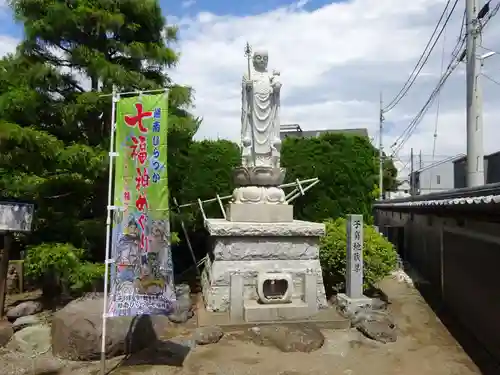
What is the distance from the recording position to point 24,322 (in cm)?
717

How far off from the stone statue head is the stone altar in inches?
81.9

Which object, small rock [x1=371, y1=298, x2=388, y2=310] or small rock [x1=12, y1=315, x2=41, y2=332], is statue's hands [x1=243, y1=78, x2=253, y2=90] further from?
small rock [x1=12, y1=315, x2=41, y2=332]

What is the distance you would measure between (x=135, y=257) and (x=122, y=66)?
4081mm

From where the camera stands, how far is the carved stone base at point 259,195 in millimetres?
8508

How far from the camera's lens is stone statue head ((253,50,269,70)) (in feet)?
30.0

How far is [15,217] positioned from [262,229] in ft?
13.4

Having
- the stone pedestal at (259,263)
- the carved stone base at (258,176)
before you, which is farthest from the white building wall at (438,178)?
the stone pedestal at (259,263)

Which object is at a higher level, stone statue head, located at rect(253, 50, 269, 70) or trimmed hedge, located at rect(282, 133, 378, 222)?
stone statue head, located at rect(253, 50, 269, 70)

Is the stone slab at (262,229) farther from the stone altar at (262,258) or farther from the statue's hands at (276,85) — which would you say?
the statue's hands at (276,85)

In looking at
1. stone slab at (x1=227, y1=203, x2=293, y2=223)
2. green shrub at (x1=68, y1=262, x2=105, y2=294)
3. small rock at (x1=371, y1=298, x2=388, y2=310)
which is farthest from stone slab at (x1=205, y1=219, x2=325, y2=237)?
green shrub at (x1=68, y1=262, x2=105, y2=294)

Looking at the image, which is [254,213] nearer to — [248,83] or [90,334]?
[248,83]

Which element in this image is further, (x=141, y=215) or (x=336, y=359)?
(x=336, y=359)

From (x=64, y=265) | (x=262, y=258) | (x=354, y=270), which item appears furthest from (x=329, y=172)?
(x=64, y=265)

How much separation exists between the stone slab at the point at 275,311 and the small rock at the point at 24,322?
11.2ft
